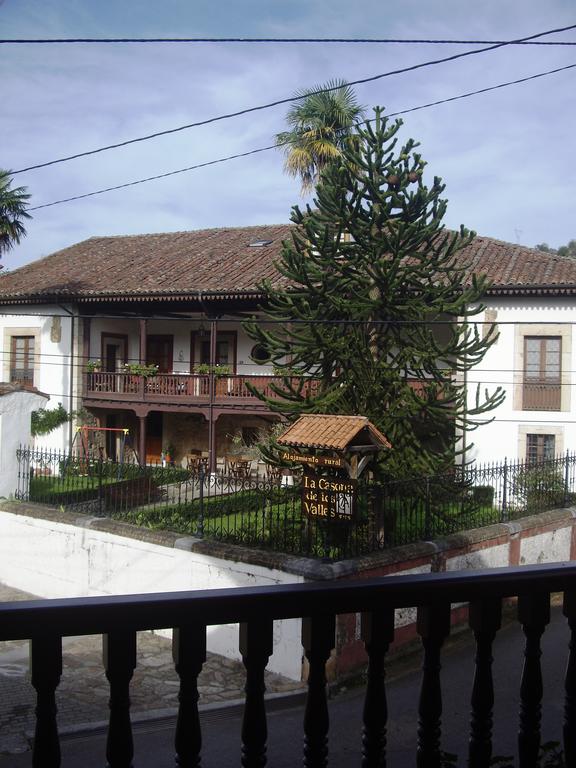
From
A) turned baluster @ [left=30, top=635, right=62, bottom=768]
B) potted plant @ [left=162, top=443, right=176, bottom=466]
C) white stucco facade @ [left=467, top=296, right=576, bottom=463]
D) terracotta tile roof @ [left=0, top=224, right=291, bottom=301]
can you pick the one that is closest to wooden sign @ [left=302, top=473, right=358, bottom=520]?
turned baluster @ [left=30, top=635, right=62, bottom=768]

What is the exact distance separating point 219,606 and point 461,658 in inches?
186

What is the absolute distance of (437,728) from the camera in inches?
78.2

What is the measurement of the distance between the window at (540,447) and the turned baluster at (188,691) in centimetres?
2000

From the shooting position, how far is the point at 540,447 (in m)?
20.7

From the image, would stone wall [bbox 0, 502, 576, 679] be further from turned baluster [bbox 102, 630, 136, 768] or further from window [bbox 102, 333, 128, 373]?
window [bbox 102, 333, 128, 373]

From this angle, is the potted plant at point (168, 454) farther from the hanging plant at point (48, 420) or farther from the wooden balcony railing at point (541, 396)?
the wooden balcony railing at point (541, 396)

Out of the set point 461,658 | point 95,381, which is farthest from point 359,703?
point 95,381

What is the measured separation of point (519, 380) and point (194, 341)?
10.9 metres

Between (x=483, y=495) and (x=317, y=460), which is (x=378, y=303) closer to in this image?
(x=317, y=460)

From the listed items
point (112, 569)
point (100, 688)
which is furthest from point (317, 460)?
point (100, 688)

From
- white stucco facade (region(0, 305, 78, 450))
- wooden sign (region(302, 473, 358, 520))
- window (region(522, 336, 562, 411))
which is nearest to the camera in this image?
wooden sign (region(302, 473, 358, 520))

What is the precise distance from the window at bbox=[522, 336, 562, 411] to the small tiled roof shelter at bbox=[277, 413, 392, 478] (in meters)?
9.99

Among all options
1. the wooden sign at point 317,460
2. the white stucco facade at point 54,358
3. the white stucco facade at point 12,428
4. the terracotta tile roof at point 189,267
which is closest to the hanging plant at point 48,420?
the white stucco facade at point 54,358

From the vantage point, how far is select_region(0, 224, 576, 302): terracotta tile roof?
2105 cm
